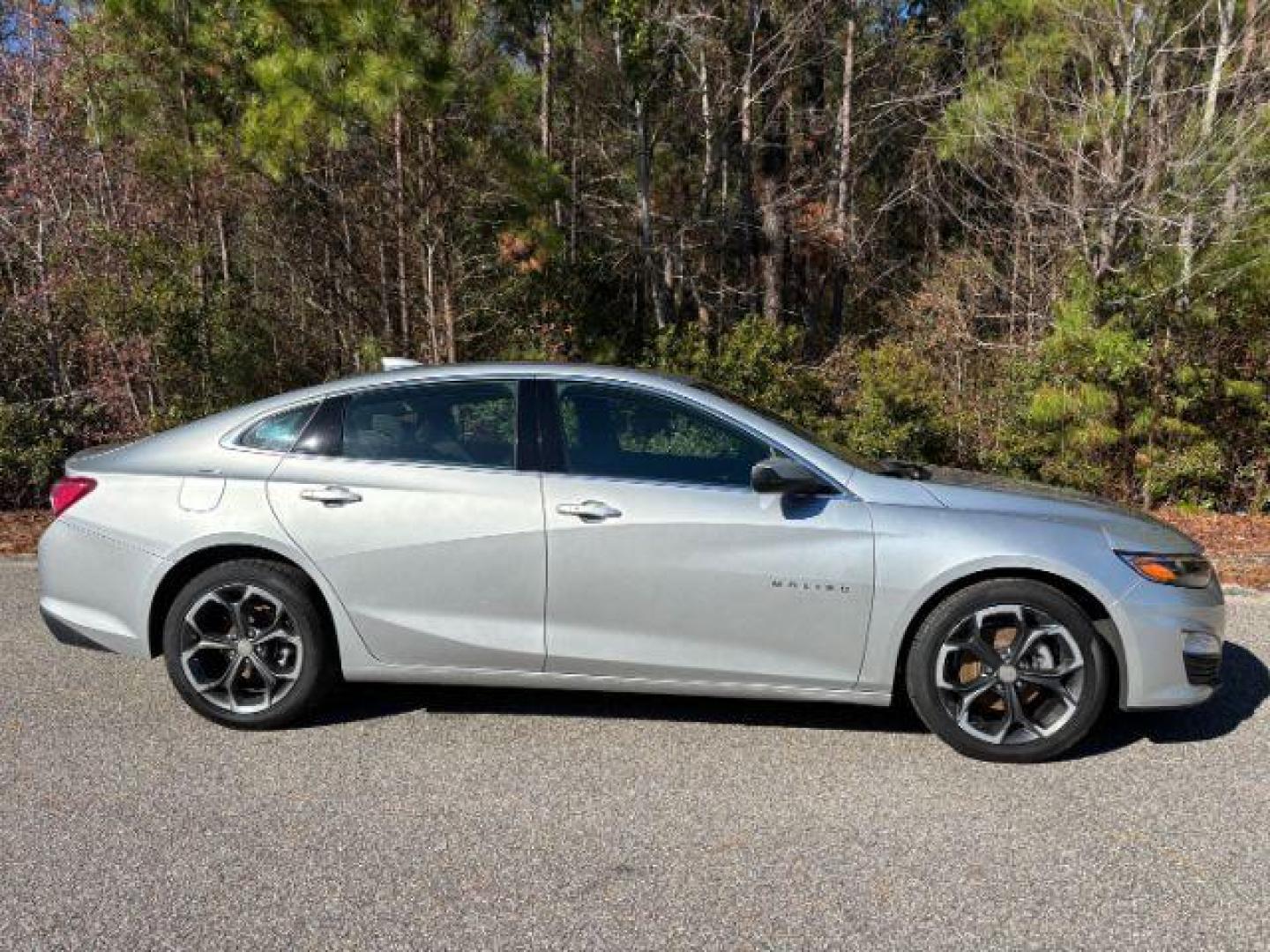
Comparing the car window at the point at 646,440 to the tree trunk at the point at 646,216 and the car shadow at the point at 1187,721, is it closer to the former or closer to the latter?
the car shadow at the point at 1187,721

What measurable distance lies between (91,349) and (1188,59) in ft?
35.8

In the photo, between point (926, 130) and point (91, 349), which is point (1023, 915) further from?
point (926, 130)

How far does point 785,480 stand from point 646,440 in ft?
2.06

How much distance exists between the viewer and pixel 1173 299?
908 centimetres

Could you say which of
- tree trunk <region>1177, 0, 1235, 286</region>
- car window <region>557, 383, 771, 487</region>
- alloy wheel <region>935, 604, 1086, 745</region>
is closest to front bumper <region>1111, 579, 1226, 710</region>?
alloy wheel <region>935, 604, 1086, 745</region>

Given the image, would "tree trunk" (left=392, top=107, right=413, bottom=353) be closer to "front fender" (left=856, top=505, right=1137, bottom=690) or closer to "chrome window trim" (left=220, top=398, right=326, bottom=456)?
"chrome window trim" (left=220, top=398, right=326, bottom=456)

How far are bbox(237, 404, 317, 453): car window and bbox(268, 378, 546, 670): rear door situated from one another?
0.10 m

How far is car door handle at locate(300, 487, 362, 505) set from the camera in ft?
13.8

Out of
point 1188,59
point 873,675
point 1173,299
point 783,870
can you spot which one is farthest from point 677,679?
point 1188,59

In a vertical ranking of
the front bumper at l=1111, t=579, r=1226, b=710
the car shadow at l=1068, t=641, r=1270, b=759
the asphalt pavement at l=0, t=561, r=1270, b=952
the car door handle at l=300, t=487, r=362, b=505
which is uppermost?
the car door handle at l=300, t=487, r=362, b=505

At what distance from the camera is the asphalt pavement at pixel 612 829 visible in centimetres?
290

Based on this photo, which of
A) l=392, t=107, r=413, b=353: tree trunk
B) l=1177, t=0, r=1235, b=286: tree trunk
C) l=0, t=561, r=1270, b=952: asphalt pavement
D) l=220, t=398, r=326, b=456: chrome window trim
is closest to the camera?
l=0, t=561, r=1270, b=952: asphalt pavement

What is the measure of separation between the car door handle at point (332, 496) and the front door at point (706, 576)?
0.79 m

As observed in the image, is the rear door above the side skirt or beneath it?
above
